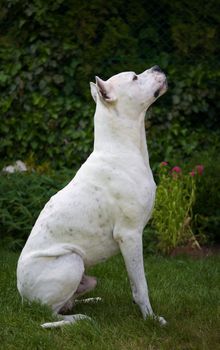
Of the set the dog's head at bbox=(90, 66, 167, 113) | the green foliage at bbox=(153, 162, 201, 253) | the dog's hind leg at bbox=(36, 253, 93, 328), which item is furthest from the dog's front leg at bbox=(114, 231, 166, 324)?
the green foliage at bbox=(153, 162, 201, 253)

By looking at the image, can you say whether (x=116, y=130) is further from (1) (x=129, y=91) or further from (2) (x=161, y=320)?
(2) (x=161, y=320)

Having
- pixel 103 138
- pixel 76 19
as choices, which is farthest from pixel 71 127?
pixel 103 138

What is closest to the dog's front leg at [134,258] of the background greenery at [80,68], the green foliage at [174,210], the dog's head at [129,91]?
the dog's head at [129,91]

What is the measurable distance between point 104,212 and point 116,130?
53cm

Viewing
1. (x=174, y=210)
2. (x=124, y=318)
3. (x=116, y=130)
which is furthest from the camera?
(x=174, y=210)

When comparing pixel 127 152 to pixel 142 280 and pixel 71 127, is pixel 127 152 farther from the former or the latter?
pixel 71 127

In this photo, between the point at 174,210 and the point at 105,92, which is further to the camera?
the point at 174,210

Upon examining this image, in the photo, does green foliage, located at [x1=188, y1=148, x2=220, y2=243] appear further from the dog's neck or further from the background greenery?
the dog's neck

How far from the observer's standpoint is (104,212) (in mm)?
4660

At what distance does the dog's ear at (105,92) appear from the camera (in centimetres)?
Result: 463

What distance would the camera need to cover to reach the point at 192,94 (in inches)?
360

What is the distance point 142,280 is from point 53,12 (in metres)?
5.44

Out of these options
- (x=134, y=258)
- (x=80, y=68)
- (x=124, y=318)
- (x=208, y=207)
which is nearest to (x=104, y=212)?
(x=134, y=258)

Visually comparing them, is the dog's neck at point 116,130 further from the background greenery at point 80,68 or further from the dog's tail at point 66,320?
the background greenery at point 80,68
